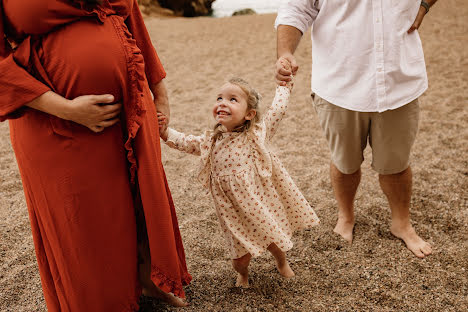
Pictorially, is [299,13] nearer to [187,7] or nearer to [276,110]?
[276,110]

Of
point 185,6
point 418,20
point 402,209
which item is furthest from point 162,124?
point 185,6

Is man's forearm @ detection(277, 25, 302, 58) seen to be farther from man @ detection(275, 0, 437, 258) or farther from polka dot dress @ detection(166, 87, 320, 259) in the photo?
polka dot dress @ detection(166, 87, 320, 259)

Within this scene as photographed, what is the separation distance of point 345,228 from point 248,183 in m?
1.04

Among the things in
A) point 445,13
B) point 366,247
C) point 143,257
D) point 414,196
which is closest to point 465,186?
point 414,196

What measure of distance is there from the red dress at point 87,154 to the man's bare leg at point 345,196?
112cm

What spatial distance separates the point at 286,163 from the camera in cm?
350

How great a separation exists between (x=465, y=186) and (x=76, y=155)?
271cm

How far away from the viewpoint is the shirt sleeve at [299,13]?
196 cm

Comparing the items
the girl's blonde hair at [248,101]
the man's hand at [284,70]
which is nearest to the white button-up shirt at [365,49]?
the man's hand at [284,70]

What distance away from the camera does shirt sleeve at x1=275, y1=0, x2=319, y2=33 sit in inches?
77.2

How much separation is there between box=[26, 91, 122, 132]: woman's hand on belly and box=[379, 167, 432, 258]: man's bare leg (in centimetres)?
164

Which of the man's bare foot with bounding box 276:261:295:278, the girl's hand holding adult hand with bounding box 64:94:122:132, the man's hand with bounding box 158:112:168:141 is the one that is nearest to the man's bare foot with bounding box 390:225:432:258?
the man's bare foot with bounding box 276:261:295:278

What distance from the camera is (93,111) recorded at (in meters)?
1.30

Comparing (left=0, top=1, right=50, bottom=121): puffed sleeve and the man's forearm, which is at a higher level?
(left=0, top=1, right=50, bottom=121): puffed sleeve
